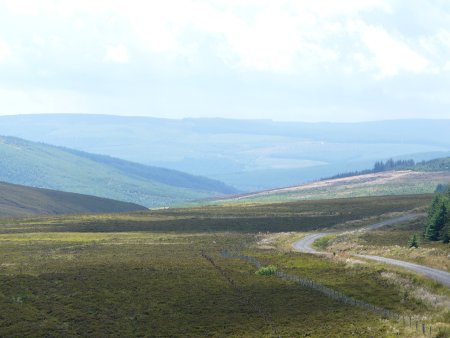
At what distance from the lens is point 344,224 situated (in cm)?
13925

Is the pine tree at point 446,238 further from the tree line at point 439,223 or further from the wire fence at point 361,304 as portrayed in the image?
A: the wire fence at point 361,304

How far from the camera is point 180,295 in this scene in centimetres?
5906

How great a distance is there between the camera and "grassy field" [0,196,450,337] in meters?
49.9

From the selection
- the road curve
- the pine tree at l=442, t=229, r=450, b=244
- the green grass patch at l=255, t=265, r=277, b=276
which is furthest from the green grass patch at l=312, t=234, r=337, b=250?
the green grass patch at l=255, t=265, r=277, b=276

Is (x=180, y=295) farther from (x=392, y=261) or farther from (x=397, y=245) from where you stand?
(x=397, y=245)

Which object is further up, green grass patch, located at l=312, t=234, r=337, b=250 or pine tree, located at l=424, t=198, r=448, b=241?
pine tree, located at l=424, t=198, r=448, b=241

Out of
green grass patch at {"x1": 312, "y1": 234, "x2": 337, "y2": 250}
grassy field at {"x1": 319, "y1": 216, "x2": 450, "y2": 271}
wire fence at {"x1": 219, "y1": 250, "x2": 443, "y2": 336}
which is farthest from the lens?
green grass patch at {"x1": 312, "y1": 234, "x2": 337, "y2": 250}

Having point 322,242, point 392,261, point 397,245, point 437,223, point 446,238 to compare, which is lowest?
point 322,242

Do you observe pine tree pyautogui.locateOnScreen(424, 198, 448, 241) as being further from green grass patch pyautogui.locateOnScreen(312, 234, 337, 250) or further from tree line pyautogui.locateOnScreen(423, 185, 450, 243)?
green grass patch pyautogui.locateOnScreen(312, 234, 337, 250)

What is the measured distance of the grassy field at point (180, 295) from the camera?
49.9 meters

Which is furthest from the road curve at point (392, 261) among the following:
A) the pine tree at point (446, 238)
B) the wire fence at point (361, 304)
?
the pine tree at point (446, 238)

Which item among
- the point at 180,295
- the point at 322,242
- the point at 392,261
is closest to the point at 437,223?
the point at 322,242

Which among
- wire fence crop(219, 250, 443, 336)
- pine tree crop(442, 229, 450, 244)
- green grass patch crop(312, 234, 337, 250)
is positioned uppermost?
pine tree crop(442, 229, 450, 244)

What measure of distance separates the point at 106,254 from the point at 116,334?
39.7m
